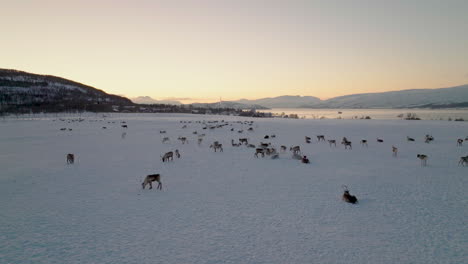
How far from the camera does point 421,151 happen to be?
2398 cm

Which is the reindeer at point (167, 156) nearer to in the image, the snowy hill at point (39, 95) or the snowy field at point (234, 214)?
the snowy field at point (234, 214)

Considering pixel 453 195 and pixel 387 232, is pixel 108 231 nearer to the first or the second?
pixel 387 232

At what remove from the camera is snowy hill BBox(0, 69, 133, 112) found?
339ft

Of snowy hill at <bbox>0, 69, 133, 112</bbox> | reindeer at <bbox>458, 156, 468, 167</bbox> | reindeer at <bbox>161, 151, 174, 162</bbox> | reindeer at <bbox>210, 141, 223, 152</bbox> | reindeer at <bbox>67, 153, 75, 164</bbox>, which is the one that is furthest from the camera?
snowy hill at <bbox>0, 69, 133, 112</bbox>

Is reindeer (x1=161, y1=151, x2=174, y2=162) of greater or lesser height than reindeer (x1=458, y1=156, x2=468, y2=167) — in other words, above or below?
above

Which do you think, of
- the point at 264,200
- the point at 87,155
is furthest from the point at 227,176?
the point at 87,155

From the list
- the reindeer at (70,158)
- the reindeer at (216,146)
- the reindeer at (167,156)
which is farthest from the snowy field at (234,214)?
the reindeer at (216,146)

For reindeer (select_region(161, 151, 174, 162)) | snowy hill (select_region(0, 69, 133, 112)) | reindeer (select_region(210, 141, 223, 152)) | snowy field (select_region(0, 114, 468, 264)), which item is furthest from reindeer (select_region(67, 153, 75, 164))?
snowy hill (select_region(0, 69, 133, 112))

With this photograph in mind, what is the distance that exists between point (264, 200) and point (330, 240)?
372 centimetres

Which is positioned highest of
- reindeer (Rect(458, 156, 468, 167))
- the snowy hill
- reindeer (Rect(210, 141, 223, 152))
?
the snowy hill

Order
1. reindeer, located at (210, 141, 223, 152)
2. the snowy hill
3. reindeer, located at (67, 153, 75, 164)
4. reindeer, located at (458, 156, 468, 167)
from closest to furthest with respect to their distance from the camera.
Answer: reindeer, located at (458, 156, 468, 167) < reindeer, located at (67, 153, 75, 164) < reindeer, located at (210, 141, 223, 152) < the snowy hill

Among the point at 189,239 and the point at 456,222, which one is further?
the point at 456,222

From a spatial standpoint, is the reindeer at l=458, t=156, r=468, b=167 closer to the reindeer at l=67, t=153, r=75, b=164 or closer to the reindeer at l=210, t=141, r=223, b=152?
the reindeer at l=210, t=141, r=223, b=152

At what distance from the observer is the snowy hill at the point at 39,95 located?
103250mm
